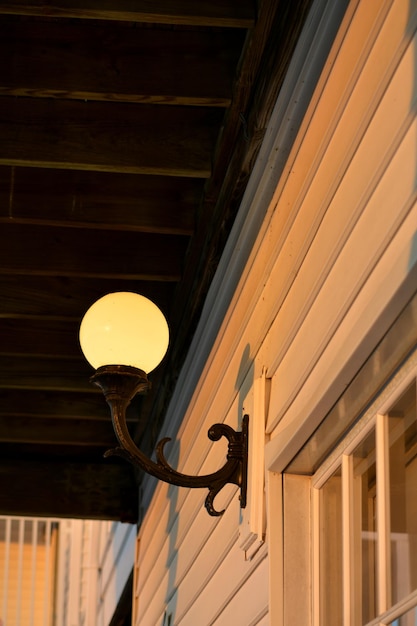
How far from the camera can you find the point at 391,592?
2.08 meters

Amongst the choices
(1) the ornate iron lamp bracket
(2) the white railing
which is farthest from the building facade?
(2) the white railing

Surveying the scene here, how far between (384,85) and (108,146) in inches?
64.2

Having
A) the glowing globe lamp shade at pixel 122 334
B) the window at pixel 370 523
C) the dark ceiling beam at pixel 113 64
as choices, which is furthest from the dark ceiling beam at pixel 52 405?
the window at pixel 370 523

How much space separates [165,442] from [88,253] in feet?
4.42

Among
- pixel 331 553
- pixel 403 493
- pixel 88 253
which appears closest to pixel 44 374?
pixel 88 253

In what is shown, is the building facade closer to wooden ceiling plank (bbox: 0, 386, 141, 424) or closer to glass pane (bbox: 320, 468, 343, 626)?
glass pane (bbox: 320, 468, 343, 626)

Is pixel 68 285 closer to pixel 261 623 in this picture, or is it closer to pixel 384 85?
pixel 261 623

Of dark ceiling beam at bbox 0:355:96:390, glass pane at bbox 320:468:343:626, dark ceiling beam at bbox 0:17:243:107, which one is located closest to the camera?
glass pane at bbox 320:468:343:626

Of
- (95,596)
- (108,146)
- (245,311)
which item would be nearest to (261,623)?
(245,311)

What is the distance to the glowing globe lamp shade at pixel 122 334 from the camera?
3.20 metres

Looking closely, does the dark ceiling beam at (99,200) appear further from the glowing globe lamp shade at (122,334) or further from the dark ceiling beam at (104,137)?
the glowing globe lamp shade at (122,334)

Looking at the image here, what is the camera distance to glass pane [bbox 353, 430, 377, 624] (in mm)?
2219

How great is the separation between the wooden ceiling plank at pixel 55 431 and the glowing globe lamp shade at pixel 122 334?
9.64 feet

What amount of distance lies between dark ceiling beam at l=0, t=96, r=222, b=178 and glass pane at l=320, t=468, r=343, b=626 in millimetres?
1428
